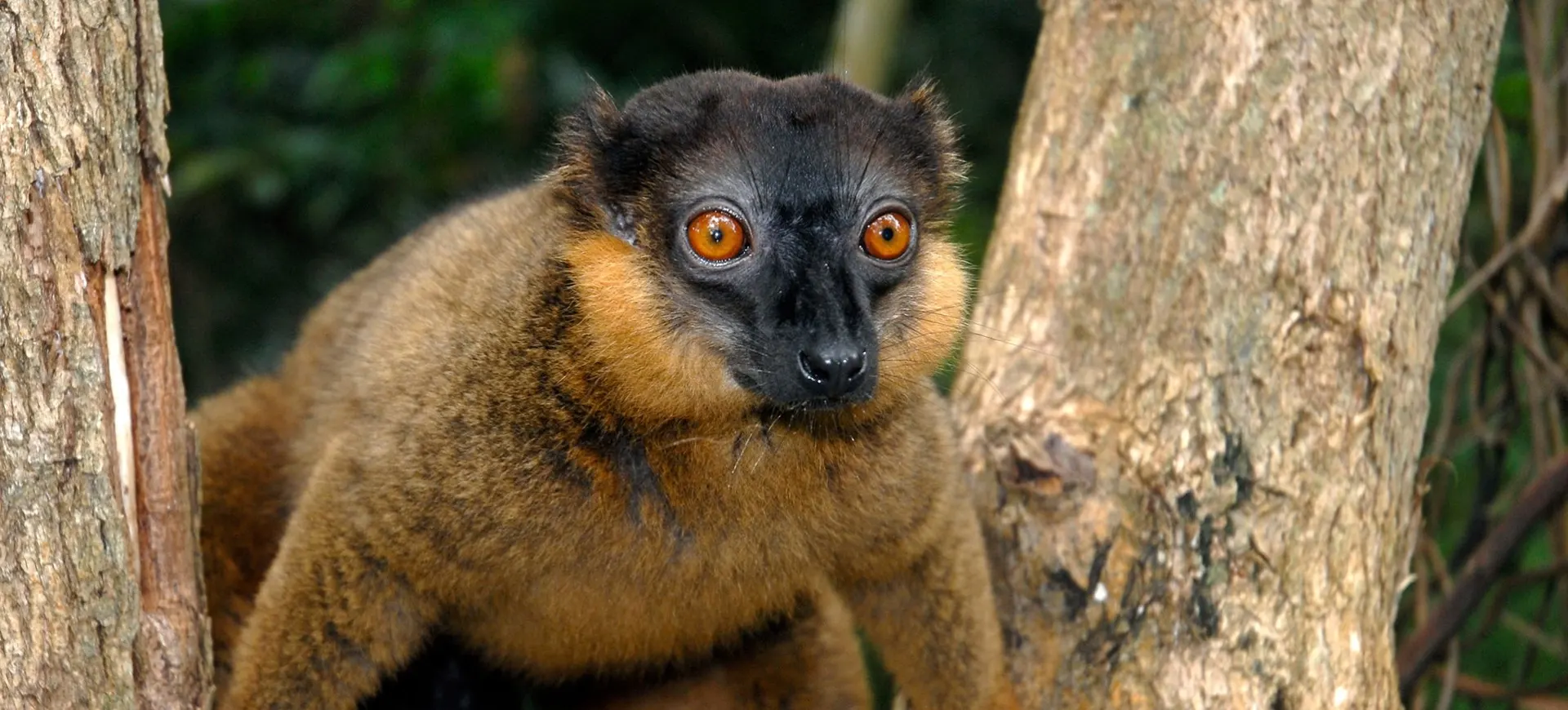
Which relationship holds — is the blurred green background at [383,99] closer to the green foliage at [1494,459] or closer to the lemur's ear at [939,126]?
the green foliage at [1494,459]

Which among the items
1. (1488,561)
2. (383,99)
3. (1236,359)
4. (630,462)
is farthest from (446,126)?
(1488,561)

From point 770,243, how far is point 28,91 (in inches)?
60.6

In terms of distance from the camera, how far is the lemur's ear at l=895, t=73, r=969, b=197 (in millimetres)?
3984

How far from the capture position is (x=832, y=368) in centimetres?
325

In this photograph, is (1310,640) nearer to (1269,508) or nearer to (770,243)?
(1269,508)

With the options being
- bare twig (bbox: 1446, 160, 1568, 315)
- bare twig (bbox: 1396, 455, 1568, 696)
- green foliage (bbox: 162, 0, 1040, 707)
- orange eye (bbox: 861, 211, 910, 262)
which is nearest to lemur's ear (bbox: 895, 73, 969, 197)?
orange eye (bbox: 861, 211, 910, 262)

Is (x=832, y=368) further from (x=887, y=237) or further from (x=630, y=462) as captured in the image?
(x=630, y=462)

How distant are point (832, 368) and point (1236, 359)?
1248 mm

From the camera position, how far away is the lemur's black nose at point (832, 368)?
3252 millimetres

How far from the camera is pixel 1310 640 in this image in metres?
3.72

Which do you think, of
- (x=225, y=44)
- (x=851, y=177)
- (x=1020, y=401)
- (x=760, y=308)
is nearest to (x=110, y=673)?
(x=760, y=308)

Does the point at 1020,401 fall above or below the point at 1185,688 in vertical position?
above

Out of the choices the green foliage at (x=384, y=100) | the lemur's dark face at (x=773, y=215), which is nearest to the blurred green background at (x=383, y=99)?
the green foliage at (x=384, y=100)

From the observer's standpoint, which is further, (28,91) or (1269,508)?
(1269,508)
